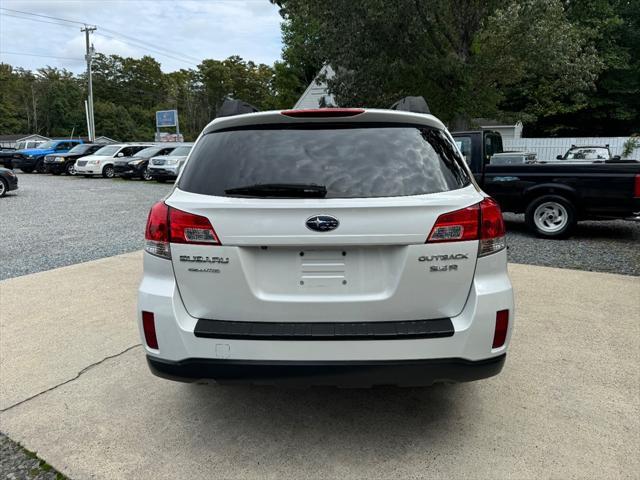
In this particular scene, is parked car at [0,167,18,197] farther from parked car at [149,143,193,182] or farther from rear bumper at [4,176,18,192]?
parked car at [149,143,193,182]

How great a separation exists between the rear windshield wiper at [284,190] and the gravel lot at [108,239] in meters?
5.38

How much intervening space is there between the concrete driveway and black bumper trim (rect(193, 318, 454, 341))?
703 millimetres

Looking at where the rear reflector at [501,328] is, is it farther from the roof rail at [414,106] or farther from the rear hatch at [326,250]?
the roof rail at [414,106]

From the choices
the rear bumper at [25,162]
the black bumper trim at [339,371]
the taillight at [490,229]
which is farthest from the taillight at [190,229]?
the rear bumper at [25,162]

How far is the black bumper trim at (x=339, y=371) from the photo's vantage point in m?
2.30

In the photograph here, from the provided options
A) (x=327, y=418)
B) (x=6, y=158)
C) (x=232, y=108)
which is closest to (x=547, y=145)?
(x=232, y=108)

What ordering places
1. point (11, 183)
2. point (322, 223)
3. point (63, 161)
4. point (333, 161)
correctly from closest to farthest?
point (322, 223)
point (333, 161)
point (11, 183)
point (63, 161)

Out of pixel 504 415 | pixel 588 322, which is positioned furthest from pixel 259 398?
pixel 588 322

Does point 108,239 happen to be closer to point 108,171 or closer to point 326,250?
point 326,250

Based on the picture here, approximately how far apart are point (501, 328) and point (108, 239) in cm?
787

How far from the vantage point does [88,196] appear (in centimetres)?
1636

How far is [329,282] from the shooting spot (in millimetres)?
2324

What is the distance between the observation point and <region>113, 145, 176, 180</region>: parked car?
2306 centimetres

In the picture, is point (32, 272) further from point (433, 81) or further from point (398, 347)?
point (433, 81)
